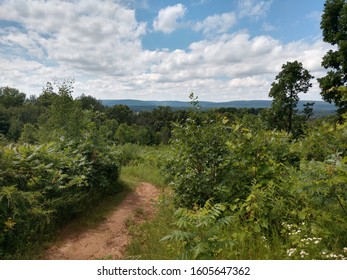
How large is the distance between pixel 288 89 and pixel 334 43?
443 centimetres

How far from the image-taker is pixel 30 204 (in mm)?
4938

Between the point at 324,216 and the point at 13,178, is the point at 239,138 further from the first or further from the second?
the point at 13,178

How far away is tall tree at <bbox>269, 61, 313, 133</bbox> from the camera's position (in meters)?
20.1

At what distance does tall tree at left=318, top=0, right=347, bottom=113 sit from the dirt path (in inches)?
524

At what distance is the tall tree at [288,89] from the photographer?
20.1 meters

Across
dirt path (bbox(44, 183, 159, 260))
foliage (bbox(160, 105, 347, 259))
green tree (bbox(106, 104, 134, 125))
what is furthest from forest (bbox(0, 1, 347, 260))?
green tree (bbox(106, 104, 134, 125))

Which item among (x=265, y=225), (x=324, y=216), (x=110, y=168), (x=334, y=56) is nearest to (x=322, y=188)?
(x=324, y=216)

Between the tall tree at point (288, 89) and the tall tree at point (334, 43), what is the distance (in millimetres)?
2948

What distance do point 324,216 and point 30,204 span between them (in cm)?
483

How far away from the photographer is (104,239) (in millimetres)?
5551

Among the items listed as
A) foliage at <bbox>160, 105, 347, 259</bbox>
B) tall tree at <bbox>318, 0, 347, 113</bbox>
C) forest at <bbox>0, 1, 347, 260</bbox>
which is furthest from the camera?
tall tree at <bbox>318, 0, 347, 113</bbox>

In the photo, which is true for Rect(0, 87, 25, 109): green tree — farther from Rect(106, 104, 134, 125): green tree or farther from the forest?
the forest
